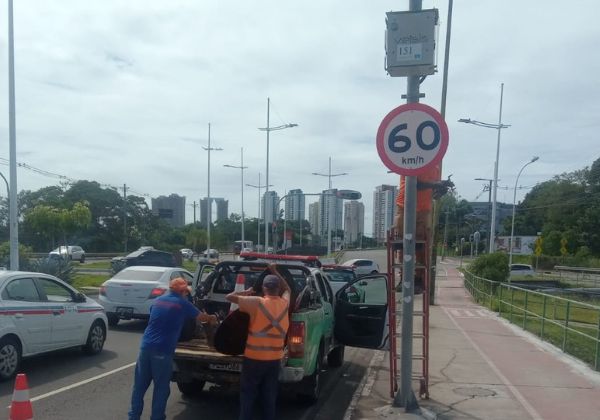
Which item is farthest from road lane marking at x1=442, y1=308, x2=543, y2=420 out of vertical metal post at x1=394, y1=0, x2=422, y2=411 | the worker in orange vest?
the worker in orange vest

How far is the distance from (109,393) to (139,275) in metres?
6.53

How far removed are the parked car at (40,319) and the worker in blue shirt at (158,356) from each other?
3199mm

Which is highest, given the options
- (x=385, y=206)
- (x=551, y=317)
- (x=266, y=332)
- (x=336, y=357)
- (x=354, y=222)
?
(x=385, y=206)

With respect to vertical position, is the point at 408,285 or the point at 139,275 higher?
the point at 408,285

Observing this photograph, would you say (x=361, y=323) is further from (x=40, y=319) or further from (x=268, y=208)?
(x=268, y=208)

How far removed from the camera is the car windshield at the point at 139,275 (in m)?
14.0

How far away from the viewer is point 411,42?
6.78 m

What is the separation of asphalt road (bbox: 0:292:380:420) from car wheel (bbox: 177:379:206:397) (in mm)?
91

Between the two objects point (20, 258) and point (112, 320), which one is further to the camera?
point (20, 258)

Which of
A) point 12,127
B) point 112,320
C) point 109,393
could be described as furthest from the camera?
point 12,127

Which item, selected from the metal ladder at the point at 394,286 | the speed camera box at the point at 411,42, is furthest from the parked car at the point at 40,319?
the speed camera box at the point at 411,42

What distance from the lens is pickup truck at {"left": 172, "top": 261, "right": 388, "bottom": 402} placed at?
6.70 metres

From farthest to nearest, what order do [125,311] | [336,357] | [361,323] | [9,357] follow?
[125,311] → [336,357] → [361,323] → [9,357]

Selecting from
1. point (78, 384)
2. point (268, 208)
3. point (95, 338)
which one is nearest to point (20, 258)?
→ point (95, 338)
